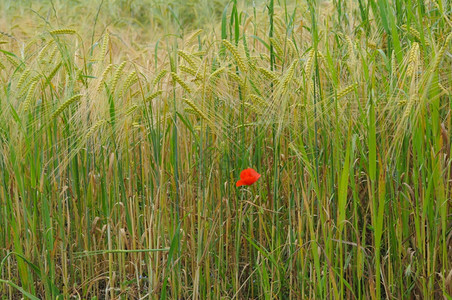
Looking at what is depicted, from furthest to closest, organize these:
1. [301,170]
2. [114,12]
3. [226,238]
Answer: [114,12]
[226,238]
[301,170]

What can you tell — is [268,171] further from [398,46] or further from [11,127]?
[11,127]

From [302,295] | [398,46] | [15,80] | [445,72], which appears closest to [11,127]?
[15,80]

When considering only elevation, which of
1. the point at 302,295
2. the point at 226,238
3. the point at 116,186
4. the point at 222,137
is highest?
the point at 222,137

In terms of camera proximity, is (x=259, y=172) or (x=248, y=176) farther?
(x=259, y=172)

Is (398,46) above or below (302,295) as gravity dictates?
above

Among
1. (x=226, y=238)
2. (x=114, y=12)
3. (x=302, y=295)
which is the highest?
(x=114, y=12)

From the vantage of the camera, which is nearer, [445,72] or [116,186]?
[445,72]

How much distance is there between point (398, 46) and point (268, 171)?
0.51 meters

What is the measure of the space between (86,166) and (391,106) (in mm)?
841

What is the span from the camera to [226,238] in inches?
64.3

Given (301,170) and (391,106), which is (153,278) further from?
(391,106)

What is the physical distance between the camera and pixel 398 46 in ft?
4.69

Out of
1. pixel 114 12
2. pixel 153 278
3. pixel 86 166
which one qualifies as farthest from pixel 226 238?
pixel 114 12

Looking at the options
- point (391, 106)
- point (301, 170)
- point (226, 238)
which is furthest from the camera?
point (226, 238)
